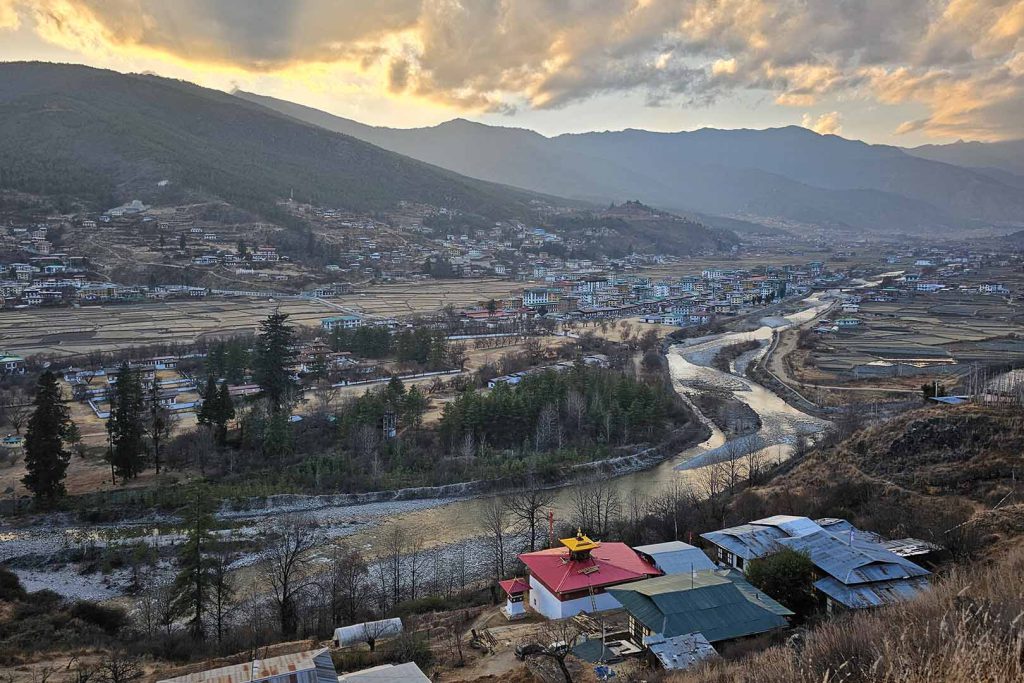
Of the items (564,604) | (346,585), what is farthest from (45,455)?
(564,604)

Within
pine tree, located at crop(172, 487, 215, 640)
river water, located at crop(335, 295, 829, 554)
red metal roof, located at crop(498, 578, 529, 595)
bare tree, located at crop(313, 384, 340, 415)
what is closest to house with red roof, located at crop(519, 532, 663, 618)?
red metal roof, located at crop(498, 578, 529, 595)

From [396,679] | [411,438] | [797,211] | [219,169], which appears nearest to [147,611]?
[396,679]

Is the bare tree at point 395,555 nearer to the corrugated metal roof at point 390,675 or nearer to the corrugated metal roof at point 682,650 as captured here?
the corrugated metal roof at point 390,675

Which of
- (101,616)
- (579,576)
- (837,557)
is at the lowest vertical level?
(101,616)

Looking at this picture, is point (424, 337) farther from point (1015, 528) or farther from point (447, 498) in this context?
point (1015, 528)

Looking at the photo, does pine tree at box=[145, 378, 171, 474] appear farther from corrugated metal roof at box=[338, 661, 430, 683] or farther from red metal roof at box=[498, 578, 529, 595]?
corrugated metal roof at box=[338, 661, 430, 683]

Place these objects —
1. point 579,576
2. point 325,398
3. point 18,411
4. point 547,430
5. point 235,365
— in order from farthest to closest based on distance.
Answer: point 235,365 < point 325,398 < point 18,411 < point 547,430 < point 579,576

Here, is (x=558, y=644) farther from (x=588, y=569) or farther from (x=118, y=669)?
(x=118, y=669)
